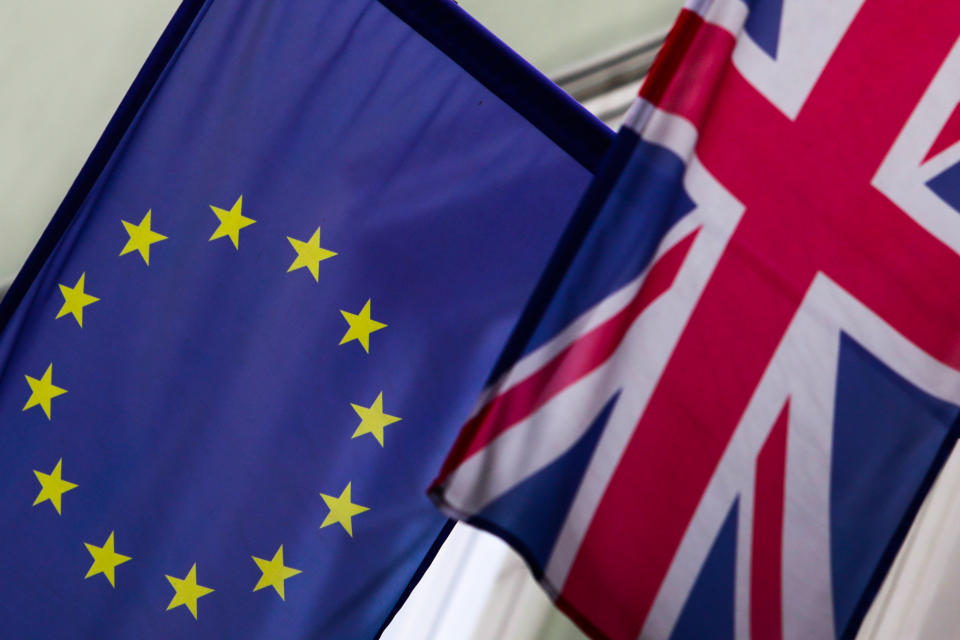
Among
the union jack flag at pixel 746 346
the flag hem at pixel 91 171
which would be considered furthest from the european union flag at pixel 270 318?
the union jack flag at pixel 746 346

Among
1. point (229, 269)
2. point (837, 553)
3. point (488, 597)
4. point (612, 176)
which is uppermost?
point (612, 176)

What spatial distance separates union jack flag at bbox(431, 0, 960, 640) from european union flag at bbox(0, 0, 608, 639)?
28 centimetres

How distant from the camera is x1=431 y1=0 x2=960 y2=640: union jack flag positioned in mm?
1456

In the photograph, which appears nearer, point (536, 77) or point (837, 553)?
point (837, 553)

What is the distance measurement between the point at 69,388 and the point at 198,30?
2.12 feet

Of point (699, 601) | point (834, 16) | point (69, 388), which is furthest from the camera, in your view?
point (69, 388)

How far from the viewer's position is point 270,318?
1.75 meters

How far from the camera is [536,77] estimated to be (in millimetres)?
1791

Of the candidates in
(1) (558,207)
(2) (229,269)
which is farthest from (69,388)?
(1) (558,207)

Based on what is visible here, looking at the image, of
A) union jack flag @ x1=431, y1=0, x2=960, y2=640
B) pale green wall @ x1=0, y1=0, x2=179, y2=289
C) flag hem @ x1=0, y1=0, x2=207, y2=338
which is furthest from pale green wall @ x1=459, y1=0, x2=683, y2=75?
flag hem @ x1=0, y1=0, x2=207, y2=338

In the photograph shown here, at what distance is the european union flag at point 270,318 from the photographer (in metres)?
1.72

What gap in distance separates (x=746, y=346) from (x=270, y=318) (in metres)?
0.75

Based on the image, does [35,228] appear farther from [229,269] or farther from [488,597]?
[488,597]

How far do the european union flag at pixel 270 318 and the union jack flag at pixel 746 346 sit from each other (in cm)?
28
